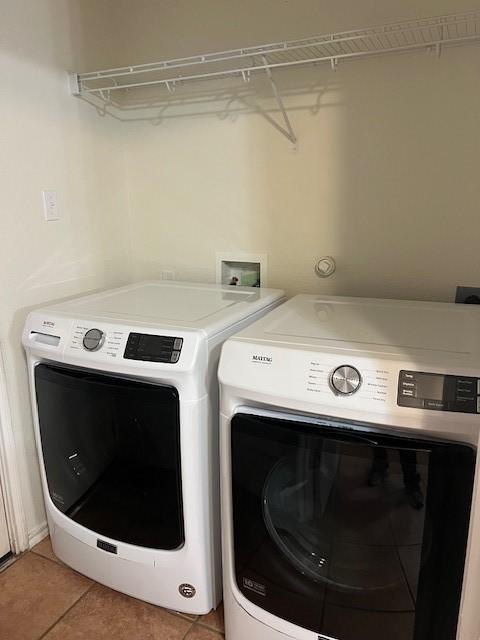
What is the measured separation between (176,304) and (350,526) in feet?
2.76

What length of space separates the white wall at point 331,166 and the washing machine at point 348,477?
0.47 m

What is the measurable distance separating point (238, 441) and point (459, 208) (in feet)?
3.43

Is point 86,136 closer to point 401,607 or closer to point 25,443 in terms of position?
point 25,443

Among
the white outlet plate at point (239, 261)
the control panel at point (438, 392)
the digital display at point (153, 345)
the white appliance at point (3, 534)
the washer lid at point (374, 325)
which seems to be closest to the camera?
the control panel at point (438, 392)

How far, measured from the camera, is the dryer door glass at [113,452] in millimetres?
1269

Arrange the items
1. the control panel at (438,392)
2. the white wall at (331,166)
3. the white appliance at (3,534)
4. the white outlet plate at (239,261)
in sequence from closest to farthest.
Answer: the control panel at (438,392) → the white wall at (331,166) → the white appliance at (3,534) → the white outlet plate at (239,261)

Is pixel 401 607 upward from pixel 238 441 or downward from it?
downward

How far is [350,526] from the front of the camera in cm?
106

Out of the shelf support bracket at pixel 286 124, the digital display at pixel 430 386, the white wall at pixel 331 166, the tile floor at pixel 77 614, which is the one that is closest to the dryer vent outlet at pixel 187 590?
the tile floor at pixel 77 614

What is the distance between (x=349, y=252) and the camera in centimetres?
171

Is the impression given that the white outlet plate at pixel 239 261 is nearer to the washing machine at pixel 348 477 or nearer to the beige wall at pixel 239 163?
the beige wall at pixel 239 163

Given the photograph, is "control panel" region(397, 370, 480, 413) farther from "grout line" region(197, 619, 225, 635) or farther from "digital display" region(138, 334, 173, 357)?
"grout line" region(197, 619, 225, 635)

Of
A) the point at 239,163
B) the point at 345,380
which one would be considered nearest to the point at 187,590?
the point at 345,380

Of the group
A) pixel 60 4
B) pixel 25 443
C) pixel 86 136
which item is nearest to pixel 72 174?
pixel 86 136
